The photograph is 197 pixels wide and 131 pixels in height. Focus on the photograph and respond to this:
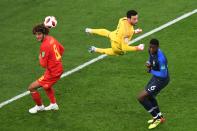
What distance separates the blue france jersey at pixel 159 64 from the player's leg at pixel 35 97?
3.29 meters

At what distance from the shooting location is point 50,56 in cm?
1413

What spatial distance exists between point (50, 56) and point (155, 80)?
2.85 meters

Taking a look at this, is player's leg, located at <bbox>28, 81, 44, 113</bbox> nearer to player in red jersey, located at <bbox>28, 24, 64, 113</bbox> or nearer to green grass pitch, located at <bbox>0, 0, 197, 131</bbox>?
player in red jersey, located at <bbox>28, 24, 64, 113</bbox>

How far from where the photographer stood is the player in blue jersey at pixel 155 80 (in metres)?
13.0

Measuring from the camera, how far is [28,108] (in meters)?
15.3

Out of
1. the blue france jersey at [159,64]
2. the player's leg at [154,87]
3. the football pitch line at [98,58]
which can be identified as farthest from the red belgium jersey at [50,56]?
the blue france jersey at [159,64]

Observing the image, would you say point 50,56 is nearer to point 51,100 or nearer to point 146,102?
point 51,100

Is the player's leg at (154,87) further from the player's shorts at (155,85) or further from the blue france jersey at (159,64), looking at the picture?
the blue france jersey at (159,64)

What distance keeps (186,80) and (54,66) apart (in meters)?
4.16

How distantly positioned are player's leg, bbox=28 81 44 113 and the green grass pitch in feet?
0.63

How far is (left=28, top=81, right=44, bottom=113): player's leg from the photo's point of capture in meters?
14.5

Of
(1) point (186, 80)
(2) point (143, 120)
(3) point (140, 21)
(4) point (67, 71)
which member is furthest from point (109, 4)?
(2) point (143, 120)

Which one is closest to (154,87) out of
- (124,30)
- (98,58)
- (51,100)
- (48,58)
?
(124,30)

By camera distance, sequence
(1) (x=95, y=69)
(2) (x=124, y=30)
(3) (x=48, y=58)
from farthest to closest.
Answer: (1) (x=95, y=69), (2) (x=124, y=30), (3) (x=48, y=58)
